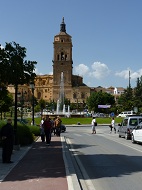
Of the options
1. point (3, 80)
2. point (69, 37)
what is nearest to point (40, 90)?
point (69, 37)

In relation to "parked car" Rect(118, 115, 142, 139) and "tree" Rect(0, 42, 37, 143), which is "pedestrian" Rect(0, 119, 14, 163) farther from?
"parked car" Rect(118, 115, 142, 139)

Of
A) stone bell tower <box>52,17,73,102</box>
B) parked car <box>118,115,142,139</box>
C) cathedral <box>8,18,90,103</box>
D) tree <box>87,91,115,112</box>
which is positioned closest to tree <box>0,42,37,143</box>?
parked car <box>118,115,142,139</box>

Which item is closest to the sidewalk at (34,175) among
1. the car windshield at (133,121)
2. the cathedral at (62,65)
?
the car windshield at (133,121)

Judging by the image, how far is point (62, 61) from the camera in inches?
6580

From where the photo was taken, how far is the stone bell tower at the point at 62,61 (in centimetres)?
16712

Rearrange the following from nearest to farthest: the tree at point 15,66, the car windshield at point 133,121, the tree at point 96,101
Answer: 1. the tree at point 15,66
2. the car windshield at point 133,121
3. the tree at point 96,101

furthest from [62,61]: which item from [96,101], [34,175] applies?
[34,175]

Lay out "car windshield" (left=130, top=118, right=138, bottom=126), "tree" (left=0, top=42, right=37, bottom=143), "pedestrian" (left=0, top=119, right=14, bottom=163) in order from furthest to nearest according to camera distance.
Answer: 1. "car windshield" (left=130, top=118, right=138, bottom=126)
2. "tree" (left=0, top=42, right=37, bottom=143)
3. "pedestrian" (left=0, top=119, right=14, bottom=163)

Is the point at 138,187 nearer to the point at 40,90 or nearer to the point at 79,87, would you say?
the point at 79,87

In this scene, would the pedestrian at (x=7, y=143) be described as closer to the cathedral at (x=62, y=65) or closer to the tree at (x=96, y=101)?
the tree at (x=96, y=101)

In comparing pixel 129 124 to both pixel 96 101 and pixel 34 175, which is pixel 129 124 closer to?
pixel 34 175

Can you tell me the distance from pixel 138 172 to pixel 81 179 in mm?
2221

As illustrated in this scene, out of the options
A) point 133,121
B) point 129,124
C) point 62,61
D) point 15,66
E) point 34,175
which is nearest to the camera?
point 34,175

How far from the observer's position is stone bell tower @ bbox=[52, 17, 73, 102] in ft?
548
